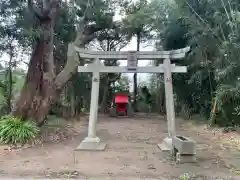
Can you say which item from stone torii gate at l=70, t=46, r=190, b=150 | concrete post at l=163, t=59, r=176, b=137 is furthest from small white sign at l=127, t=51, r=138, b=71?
concrete post at l=163, t=59, r=176, b=137

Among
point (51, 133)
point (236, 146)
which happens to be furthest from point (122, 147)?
point (236, 146)

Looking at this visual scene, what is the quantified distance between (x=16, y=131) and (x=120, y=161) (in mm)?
2897

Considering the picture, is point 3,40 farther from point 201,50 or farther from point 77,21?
point 201,50

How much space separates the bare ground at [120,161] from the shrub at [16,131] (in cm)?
42

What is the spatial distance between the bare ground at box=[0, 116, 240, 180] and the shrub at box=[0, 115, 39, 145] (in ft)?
1.38

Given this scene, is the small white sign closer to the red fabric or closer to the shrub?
the shrub

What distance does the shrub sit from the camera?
7.04 meters

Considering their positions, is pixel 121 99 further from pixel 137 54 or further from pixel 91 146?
pixel 91 146

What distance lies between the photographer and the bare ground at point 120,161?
484cm

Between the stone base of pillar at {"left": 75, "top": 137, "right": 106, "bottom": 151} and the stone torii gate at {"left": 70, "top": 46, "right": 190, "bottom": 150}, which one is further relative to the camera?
the stone torii gate at {"left": 70, "top": 46, "right": 190, "bottom": 150}

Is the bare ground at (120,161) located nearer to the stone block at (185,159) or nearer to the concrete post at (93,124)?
the stone block at (185,159)

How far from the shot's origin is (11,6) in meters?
7.07

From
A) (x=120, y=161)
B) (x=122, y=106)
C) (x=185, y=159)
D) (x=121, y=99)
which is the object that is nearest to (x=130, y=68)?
(x=120, y=161)

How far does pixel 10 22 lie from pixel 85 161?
4424 mm
